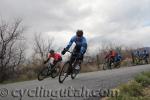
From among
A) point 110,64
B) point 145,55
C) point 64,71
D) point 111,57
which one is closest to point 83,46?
point 64,71

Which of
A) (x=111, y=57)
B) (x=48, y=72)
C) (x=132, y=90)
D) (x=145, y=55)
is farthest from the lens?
(x=145, y=55)

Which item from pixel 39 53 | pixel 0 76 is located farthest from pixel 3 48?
pixel 39 53

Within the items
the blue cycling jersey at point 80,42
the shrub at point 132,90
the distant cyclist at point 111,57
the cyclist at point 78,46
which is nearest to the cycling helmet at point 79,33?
the cyclist at point 78,46

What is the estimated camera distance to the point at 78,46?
13.1 meters

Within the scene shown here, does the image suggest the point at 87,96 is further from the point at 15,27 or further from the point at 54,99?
the point at 15,27

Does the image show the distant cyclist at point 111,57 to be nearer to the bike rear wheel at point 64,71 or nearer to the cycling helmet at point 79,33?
the bike rear wheel at point 64,71

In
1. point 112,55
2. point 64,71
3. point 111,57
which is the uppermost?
point 112,55

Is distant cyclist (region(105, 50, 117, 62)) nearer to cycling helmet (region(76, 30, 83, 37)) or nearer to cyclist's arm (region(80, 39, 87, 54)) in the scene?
cyclist's arm (region(80, 39, 87, 54))

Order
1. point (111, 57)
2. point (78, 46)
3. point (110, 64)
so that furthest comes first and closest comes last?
point (111, 57) → point (110, 64) → point (78, 46)

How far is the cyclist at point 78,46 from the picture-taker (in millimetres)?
12805

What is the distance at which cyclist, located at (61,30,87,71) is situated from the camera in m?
12.8

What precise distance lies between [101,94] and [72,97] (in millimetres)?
708

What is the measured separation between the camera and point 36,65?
4091 cm

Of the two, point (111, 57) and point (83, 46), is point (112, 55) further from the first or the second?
point (83, 46)
